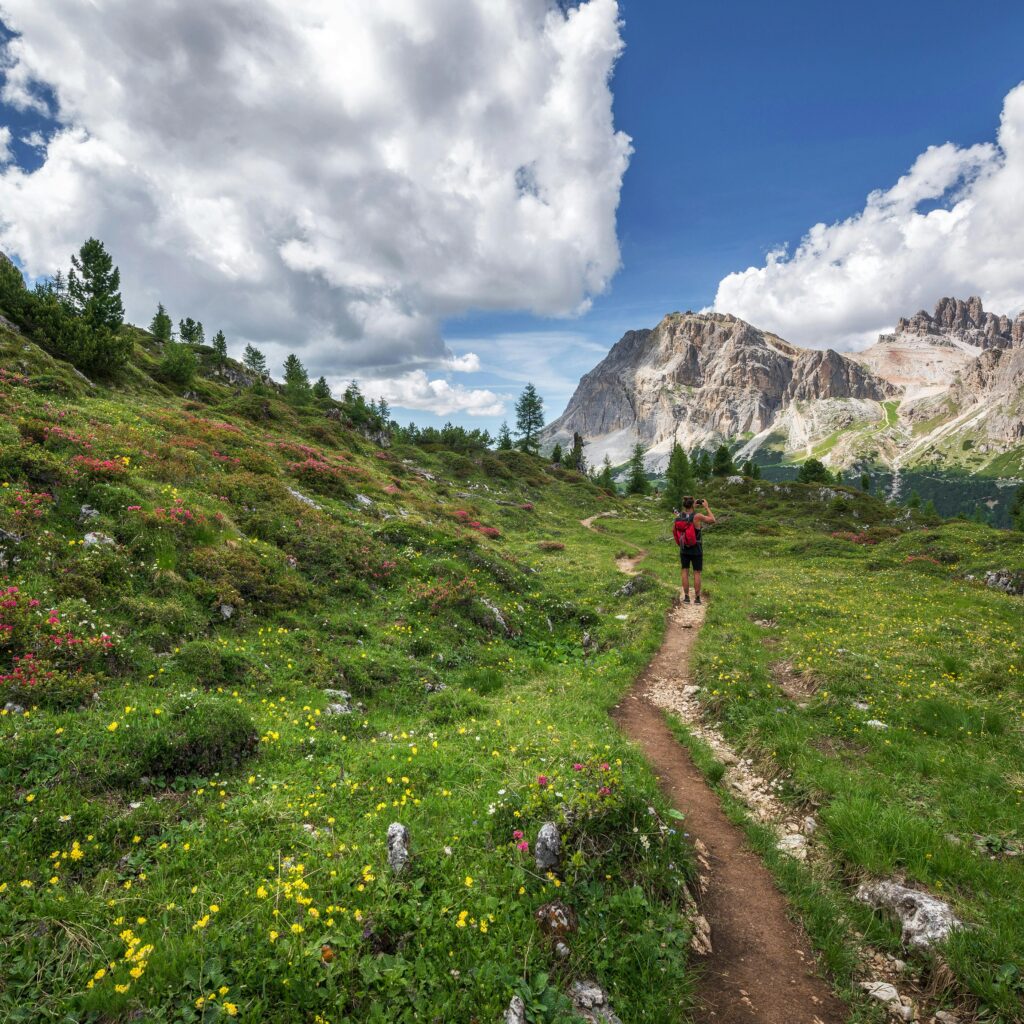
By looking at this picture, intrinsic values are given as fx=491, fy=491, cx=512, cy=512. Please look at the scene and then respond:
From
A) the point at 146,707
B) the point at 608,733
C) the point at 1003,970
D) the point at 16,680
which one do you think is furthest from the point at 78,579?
the point at 1003,970

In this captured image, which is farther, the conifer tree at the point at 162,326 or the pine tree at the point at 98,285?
the conifer tree at the point at 162,326

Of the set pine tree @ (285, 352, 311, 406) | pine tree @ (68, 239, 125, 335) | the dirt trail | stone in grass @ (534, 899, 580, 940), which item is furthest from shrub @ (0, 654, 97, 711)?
pine tree @ (285, 352, 311, 406)

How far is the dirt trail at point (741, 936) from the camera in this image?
5.71 metres

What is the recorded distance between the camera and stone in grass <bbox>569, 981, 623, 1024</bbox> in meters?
5.29

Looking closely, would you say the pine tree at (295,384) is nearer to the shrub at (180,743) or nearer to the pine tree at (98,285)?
the pine tree at (98,285)

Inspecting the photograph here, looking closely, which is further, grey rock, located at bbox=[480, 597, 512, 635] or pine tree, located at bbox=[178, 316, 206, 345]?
pine tree, located at bbox=[178, 316, 206, 345]

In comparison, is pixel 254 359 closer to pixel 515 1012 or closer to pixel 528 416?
pixel 528 416

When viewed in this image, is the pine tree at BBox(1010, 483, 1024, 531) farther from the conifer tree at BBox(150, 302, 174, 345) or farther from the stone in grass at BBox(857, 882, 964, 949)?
the conifer tree at BBox(150, 302, 174, 345)

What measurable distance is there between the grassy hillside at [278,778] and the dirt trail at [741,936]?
590 millimetres

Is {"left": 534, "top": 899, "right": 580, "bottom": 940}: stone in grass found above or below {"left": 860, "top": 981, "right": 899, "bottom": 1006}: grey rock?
above

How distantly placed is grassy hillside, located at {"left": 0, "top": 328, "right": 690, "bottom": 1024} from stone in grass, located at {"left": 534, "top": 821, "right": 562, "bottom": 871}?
185mm

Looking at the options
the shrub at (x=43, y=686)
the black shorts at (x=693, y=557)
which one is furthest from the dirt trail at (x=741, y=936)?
the black shorts at (x=693, y=557)

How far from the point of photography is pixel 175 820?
7.31 m

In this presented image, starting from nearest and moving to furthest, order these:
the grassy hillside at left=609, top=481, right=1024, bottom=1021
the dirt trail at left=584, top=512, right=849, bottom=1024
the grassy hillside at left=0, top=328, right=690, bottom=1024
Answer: the grassy hillside at left=0, top=328, right=690, bottom=1024 → the dirt trail at left=584, top=512, right=849, bottom=1024 → the grassy hillside at left=609, top=481, right=1024, bottom=1021
